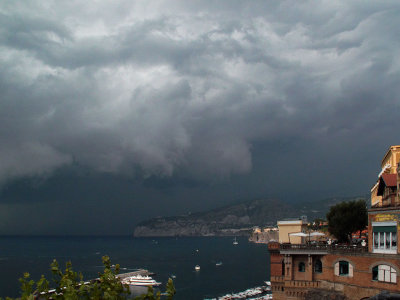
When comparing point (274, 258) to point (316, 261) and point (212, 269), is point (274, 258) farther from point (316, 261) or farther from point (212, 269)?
point (212, 269)

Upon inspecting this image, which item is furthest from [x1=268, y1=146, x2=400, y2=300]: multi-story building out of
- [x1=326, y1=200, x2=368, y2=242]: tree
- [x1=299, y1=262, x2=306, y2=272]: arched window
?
[x1=326, y1=200, x2=368, y2=242]: tree

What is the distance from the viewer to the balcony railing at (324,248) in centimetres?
4766

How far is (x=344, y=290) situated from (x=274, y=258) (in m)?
9.91

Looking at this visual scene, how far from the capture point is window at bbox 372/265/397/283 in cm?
4275

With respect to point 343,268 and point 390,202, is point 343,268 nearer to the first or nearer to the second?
point 343,268

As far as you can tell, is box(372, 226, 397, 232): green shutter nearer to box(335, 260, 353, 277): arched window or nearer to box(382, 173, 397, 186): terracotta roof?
box(382, 173, 397, 186): terracotta roof

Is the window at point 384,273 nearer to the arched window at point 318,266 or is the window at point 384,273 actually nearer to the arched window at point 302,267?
the arched window at point 318,266

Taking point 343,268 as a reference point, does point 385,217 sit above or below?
above

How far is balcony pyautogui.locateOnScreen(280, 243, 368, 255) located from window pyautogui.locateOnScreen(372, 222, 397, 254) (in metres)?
2.29

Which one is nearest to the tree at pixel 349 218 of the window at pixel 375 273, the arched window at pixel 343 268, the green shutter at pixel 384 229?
the arched window at pixel 343 268

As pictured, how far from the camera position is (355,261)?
47.1m

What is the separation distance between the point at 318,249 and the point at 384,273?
9.17m

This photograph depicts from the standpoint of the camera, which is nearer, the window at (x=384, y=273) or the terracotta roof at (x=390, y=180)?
the window at (x=384, y=273)

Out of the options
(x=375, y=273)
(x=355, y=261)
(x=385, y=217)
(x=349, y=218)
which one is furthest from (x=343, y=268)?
(x=349, y=218)
